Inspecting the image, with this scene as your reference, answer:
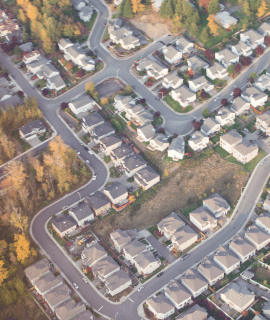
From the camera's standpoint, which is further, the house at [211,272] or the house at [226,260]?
the house at [226,260]

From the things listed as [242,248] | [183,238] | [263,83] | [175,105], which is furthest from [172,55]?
[242,248]

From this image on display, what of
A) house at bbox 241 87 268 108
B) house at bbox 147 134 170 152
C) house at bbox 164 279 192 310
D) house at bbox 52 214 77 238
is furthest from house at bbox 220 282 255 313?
house at bbox 241 87 268 108

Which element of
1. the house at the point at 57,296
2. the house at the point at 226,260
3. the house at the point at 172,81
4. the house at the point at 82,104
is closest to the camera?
the house at the point at 57,296

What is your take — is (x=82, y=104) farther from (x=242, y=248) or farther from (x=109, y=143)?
(x=242, y=248)

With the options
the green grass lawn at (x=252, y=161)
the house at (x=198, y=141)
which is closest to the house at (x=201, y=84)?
the house at (x=198, y=141)

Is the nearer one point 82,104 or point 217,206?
point 217,206

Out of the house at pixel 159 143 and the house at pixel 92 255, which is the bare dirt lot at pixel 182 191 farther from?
the house at pixel 159 143
